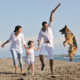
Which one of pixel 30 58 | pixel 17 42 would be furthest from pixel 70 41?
pixel 17 42

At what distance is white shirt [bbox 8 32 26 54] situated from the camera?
5.77 m

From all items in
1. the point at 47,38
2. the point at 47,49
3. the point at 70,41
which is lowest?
the point at 47,49

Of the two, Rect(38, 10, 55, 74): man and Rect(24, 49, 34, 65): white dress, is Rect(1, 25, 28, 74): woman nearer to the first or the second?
Rect(24, 49, 34, 65): white dress

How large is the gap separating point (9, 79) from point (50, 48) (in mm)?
2068

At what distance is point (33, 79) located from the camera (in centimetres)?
504

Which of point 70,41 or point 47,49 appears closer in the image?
point 70,41

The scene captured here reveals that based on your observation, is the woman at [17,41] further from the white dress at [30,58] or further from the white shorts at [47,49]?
the white shorts at [47,49]

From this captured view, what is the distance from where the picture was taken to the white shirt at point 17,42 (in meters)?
5.77

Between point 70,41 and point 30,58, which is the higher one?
point 70,41

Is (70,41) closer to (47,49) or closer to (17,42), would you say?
(47,49)

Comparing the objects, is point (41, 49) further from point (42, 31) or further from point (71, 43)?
point (71, 43)

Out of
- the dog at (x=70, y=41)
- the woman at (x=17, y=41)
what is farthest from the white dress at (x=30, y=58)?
the dog at (x=70, y=41)

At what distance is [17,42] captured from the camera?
5.81 meters

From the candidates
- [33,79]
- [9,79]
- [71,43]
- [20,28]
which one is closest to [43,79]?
[33,79]
